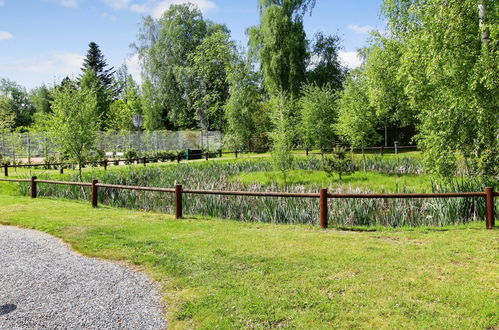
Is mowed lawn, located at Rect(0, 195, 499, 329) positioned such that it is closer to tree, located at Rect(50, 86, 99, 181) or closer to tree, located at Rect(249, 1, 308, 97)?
tree, located at Rect(50, 86, 99, 181)

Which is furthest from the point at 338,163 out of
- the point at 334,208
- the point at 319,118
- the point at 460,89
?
the point at 334,208

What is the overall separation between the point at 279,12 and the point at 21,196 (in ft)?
89.7

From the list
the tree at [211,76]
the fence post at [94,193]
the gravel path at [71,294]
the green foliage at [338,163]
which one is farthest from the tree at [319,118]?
the gravel path at [71,294]

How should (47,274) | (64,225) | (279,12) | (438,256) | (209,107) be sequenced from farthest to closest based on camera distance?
(209,107), (279,12), (64,225), (438,256), (47,274)

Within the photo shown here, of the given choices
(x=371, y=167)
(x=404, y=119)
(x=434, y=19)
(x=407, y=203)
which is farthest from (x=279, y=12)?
(x=407, y=203)

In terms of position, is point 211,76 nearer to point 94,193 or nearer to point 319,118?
point 319,118

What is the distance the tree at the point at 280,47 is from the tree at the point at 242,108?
91.0 inches

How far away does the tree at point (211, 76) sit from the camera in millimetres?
44250

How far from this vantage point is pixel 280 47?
118 ft

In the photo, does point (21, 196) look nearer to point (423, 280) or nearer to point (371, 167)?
point (423, 280)

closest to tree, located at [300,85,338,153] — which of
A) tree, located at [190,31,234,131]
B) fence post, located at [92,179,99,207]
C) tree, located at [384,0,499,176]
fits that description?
tree, located at [384,0,499,176]

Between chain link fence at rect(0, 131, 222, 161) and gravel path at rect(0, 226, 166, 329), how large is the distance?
94.5 ft

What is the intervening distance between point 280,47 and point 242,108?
6.38m

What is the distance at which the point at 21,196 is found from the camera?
14.9 meters
